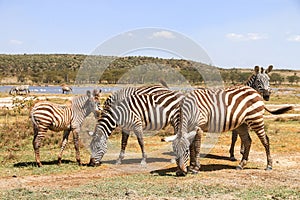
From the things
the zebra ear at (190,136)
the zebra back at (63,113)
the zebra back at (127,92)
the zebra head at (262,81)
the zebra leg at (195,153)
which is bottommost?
the zebra leg at (195,153)

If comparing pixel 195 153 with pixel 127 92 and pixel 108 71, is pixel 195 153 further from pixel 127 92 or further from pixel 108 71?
pixel 108 71

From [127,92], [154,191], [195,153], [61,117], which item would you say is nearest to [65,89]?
[127,92]

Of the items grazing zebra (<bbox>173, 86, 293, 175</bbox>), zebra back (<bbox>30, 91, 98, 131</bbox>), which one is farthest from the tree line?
grazing zebra (<bbox>173, 86, 293, 175</bbox>)

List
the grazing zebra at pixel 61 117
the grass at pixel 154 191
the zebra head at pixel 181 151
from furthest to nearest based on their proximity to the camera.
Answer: the grazing zebra at pixel 61 117
the zebra head at pixel 181 151
the grass at pixel 154 191

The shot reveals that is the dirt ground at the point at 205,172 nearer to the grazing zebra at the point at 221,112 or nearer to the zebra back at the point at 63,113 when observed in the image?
the grazing zebra at the point at 221,112

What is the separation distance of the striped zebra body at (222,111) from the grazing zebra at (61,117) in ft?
11.7

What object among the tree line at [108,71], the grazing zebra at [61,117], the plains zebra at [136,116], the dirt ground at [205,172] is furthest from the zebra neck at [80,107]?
the dirt ground at [205,172]

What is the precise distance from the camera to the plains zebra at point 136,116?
11.7 metres

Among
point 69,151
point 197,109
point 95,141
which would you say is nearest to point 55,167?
point 95,141

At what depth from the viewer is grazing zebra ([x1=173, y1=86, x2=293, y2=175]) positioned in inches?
417

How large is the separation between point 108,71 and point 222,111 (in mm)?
12887

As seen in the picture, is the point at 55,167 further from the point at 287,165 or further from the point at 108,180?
the point at 287,165

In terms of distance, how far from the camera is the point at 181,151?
9.89 metres

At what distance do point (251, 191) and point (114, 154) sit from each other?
6516 mm
